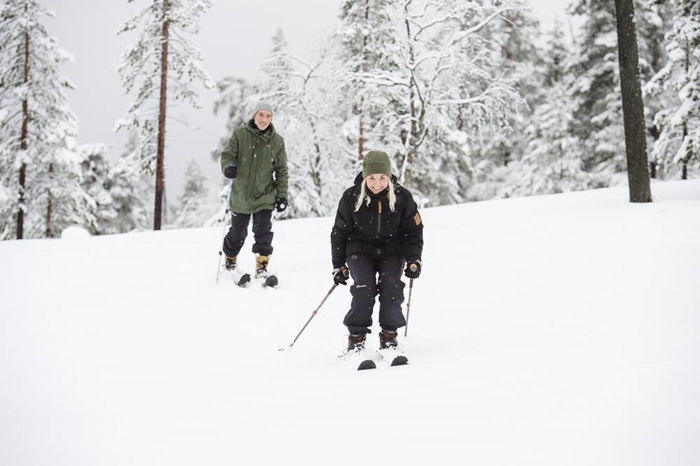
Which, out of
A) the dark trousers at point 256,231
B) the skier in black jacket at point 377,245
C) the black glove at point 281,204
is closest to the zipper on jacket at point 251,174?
the dark trousers at point 256,231

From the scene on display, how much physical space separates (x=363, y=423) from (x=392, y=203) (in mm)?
1923

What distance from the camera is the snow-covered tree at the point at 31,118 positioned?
59.7 feet

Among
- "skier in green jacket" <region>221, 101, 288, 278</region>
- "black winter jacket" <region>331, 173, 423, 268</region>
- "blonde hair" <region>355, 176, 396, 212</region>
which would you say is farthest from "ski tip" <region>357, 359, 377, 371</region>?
"skier in green jacket" <region>221, 101, 288, 278</region>

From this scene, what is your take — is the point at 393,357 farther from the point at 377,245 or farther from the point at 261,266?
the point at 261,266

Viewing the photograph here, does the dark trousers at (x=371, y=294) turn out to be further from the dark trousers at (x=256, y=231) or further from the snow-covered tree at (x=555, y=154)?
the snow-covered tree at (x=555, y=154)

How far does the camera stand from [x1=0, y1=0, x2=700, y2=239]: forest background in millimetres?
12172

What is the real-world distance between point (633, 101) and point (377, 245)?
27.3ft

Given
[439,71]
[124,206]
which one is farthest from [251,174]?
[124,206]

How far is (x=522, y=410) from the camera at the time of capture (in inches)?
97.2

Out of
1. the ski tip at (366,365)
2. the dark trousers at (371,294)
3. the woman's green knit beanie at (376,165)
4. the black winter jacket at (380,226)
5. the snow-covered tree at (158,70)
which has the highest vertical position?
the snow-covered tree at (158,70)

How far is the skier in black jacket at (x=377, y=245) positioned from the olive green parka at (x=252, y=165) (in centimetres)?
249

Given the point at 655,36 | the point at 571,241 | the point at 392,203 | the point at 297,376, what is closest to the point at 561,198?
the point at 571,241

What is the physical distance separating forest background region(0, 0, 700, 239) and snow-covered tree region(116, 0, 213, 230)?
0.06 meters

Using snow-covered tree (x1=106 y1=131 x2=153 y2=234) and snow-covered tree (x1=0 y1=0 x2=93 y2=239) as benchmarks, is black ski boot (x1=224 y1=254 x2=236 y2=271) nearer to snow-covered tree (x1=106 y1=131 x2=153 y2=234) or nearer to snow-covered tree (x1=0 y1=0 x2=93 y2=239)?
snow-covered tree (x1=0 y1=0 x2=93 y2=239)
